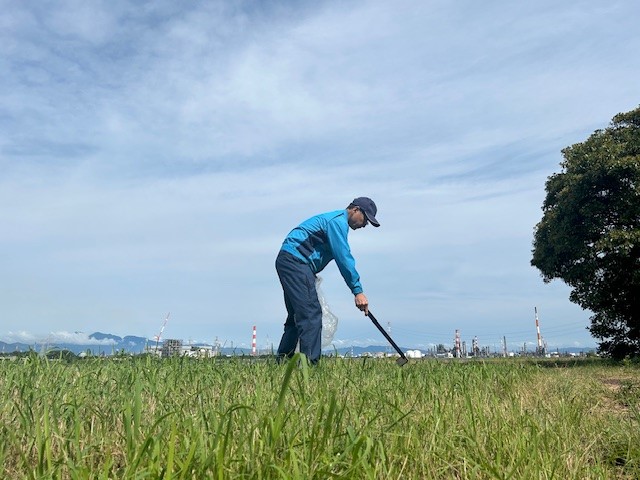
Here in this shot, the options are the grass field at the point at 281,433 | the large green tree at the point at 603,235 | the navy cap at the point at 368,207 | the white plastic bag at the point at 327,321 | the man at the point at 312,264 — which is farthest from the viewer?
the large green tree at the point at 603,235

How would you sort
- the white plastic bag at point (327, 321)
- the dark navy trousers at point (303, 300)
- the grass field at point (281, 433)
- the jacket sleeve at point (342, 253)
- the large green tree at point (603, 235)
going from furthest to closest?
the large green tree at point (603, 235) → the white plastic bag at point (327, 321) → the jacket sleeve at point (342, 253) → the dark navy trousers at point (303, 300) → the grass field at point (281, 433)

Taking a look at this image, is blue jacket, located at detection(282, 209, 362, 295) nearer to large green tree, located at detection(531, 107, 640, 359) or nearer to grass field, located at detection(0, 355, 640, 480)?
grass field, located at detection(0, 355, 640, 480)

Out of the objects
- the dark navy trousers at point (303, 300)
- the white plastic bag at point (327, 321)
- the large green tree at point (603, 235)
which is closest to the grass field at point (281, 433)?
the dark navy trousers at point (303, 300)

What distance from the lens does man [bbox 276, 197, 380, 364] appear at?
253 inches

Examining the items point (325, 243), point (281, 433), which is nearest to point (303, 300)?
point (325, 243)

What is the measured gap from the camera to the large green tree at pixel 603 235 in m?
17.4

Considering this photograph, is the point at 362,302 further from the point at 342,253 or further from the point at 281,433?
the point at 281,433

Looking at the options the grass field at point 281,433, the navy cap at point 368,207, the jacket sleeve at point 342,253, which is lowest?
the grass field at point 281,433

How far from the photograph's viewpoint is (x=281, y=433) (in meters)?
2.17

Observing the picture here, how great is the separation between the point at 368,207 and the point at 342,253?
747 millimetres

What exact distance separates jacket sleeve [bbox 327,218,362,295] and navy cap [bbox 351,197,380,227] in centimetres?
40

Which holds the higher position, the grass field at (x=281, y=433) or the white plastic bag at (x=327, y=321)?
the white plastic bag at (x=327, y=321)

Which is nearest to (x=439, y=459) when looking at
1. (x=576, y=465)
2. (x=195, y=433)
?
(x=576, y=465)

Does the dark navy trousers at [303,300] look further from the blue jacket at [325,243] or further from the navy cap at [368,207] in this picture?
the navy cap at [368,207]
